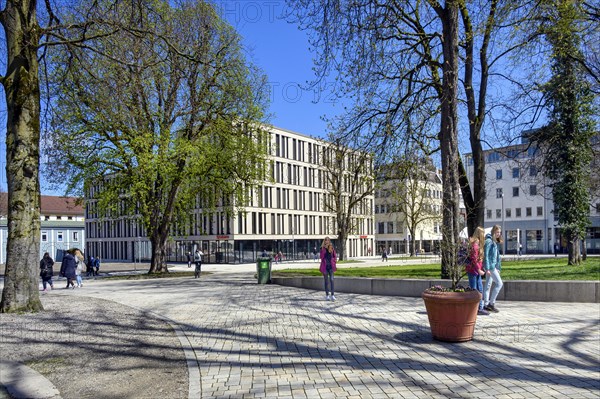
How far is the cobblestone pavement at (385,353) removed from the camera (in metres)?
5.82

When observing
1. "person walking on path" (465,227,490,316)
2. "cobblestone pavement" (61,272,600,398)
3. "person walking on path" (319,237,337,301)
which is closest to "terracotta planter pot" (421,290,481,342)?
"cobblestone pavement" (61,272,600,398)

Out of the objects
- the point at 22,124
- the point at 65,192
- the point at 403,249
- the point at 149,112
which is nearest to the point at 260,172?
the point at 149,112

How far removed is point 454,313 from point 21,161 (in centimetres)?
1030

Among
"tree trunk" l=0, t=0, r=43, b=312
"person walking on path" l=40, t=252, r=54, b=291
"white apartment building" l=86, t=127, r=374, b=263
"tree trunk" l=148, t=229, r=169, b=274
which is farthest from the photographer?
"white apartment building" l=86, t=127, r=374, b=263

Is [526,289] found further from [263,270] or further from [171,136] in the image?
[171,136]

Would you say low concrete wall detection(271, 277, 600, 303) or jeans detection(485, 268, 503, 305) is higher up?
jeans detection(485, 268, 503, 305)

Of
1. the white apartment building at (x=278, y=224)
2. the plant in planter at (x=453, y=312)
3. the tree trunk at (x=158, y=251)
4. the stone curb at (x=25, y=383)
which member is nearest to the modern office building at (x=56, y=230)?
the white apartment building at (x=278, y=224)

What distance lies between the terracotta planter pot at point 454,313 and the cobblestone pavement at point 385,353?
7.5 inches

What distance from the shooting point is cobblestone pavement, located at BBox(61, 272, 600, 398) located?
229 inches

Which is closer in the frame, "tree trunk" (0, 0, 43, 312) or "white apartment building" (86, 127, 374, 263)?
"tree trunk" (0, 0, 43, 312)

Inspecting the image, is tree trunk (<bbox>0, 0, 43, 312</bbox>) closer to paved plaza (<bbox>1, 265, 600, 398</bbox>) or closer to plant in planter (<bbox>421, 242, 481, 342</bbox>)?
paved plaza (<bbox>1, 265, 600, 398</bbox>)

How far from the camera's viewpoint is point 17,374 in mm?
6703

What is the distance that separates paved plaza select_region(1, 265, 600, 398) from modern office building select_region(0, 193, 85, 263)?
59.4m

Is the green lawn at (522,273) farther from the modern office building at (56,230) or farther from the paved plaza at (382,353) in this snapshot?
the modern office building at (56,230)
